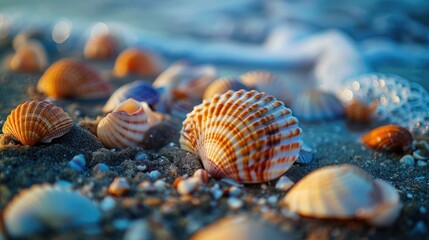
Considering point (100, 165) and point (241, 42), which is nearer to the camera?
point (100, 165)

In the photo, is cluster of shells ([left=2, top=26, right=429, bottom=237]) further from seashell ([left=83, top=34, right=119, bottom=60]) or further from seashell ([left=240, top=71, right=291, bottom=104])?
seashell ([left=83, top=34, right=119, bottom=60])

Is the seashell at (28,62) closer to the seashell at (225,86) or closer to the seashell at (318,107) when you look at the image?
the seashell at (225,86)

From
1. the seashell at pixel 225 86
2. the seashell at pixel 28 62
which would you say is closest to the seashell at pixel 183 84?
the seashell at pixel 225 86

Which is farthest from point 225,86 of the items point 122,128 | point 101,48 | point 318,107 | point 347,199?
point 101,48

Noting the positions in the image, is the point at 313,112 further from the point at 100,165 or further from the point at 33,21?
the point at 33,21

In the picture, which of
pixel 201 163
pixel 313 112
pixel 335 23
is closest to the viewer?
pixel 201 163

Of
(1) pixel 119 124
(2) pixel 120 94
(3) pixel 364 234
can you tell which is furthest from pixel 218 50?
(3) pixel 364 234
